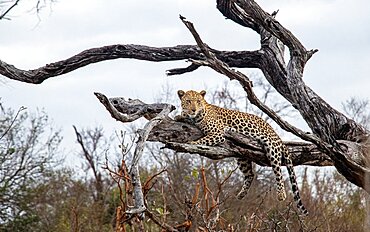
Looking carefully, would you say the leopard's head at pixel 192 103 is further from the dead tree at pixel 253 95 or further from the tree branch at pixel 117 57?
the tree branch at pixel 117 57

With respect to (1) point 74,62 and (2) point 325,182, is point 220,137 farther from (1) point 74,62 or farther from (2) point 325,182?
(2) point 325,182

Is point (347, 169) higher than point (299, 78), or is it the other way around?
point (299, 78)

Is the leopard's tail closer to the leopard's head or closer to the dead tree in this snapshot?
the dead tree

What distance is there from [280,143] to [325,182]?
37.6 feet

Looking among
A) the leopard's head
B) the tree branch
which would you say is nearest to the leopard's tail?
the leopard's head

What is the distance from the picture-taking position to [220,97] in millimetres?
22203

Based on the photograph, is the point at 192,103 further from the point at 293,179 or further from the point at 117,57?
the point at 293,179

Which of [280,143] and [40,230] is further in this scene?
[40,230]

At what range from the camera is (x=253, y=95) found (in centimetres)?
583

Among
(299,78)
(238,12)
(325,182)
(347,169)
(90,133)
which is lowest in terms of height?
(347,169)

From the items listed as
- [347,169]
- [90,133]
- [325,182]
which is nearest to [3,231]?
[325,182]

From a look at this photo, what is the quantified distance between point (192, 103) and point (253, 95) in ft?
5.74

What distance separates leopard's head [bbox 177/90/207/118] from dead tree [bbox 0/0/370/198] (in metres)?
0.19

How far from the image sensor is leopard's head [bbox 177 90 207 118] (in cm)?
741
